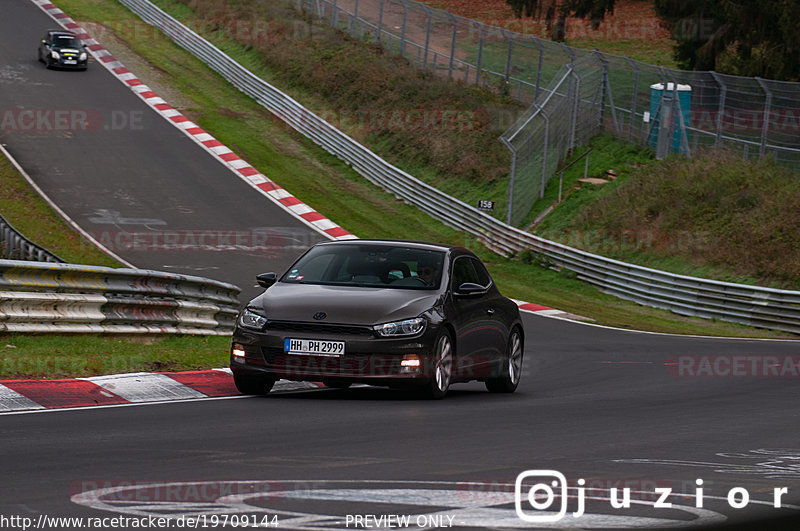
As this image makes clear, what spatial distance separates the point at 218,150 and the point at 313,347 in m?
28.7

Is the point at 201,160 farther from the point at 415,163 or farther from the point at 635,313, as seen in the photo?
the point at 635,313

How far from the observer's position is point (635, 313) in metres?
26.9

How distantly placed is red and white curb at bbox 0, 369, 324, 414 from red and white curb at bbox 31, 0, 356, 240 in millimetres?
16008

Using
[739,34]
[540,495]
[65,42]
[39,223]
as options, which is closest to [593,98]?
[739,34]

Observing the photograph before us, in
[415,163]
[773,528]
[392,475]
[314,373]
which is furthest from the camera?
[415,163]

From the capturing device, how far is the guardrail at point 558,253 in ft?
85.5

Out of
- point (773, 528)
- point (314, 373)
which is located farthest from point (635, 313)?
point (773, 528)

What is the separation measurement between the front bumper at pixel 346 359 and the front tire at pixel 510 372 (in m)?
2.07

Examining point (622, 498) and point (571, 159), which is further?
point (571, 159)

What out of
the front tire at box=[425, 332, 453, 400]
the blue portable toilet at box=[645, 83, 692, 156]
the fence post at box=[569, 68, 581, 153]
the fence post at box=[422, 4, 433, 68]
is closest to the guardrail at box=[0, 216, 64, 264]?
the front tire at box=[425, 332, 453, 400]

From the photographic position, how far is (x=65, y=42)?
4603cm

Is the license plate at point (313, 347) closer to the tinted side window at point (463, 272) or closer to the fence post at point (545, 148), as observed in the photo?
the tinted side window at point (463, 272)

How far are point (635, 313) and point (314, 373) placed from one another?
1714cm

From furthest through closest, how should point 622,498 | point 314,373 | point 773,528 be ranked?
point 314,373 < point 622,498 < point 773,528
